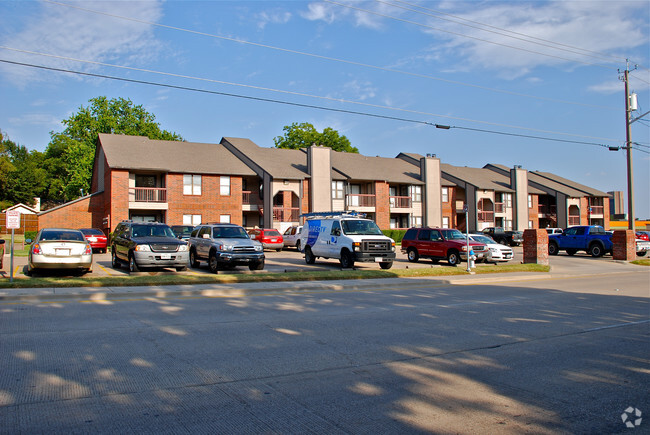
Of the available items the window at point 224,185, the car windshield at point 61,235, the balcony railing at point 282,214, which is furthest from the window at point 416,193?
the car windshield at point 61,235

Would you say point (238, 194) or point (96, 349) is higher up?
point (238, 194)

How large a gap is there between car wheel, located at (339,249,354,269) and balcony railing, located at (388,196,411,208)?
29.5 meters

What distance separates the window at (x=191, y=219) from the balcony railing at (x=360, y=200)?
1368cm

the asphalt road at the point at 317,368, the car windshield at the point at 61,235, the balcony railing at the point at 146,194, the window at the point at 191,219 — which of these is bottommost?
the asphalt road at the point at 317,368

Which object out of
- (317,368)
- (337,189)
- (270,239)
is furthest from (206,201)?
(317,368)

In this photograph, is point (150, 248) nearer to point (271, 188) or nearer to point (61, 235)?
point (61, 235)

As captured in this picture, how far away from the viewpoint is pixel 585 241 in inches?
1350

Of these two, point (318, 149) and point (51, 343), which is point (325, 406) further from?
point (318, 149)

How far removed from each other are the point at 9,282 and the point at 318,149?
32.9m

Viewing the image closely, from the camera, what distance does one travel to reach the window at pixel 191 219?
39500 mm

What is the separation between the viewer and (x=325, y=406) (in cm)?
505

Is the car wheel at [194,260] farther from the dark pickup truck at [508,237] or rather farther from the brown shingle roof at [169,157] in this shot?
the dark pickup truck at [508,237]

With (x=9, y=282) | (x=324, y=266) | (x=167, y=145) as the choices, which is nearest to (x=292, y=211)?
(x=167, y=145)

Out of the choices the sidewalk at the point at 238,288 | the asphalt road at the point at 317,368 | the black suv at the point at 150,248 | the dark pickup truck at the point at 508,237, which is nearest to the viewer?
the asphalt road at the point at 317,368
